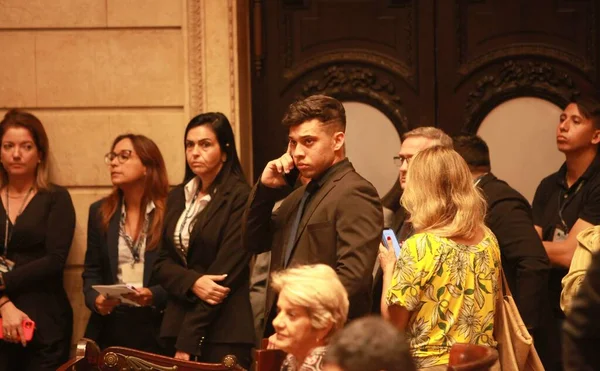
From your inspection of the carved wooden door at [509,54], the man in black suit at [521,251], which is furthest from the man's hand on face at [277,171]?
the carved wooden door at [509,54]

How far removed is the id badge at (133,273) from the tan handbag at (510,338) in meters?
2.49

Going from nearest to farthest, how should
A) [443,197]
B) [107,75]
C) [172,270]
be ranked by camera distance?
[443,197]
[172,270]
[107,75]

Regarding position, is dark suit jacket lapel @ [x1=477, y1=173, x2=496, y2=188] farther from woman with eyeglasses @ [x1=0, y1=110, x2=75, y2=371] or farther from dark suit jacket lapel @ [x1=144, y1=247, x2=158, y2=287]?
woman with eyeglasses @ [x1=0, y1=110, x2=75, y2=371]

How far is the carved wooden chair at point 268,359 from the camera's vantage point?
394 centimetres

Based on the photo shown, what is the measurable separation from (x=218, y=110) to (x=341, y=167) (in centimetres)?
216

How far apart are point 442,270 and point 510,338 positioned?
52cm

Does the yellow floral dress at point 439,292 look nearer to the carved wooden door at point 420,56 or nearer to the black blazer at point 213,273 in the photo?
the black blazer at point 213,273

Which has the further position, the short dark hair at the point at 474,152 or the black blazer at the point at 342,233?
the short dark hair at the point at 474,152

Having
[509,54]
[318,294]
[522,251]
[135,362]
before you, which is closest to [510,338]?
[522,251]

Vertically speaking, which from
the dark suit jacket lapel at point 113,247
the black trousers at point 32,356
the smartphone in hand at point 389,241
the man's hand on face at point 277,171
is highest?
the man's hand on face at point 277,171

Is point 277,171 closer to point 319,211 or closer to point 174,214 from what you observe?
point 319,211

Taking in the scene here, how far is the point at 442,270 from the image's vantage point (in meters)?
4.18

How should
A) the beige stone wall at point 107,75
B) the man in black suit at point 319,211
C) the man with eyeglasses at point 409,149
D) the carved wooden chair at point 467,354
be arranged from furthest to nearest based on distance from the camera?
1. the beige stone wall at point 107,75
2. the man with eyeglasses at point 409,149
3. the man in black suit at point 319,211
4. the carved wooden chair at point 467,354

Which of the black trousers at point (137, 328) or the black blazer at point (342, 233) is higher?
the black blazer at point (342, 233)
